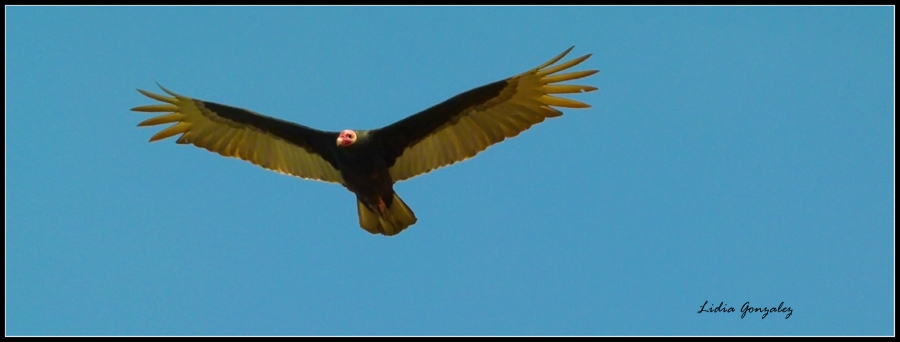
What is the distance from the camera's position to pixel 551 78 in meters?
9.46

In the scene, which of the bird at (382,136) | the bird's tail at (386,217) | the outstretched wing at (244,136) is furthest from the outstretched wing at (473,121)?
the outstretched wing at (244,136)

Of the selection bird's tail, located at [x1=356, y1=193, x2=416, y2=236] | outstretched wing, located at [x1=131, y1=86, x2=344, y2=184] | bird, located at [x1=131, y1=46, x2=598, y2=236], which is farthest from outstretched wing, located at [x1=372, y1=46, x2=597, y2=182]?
outstretched wing, located at [x1=131, y1=86, x2=344, y2=184]

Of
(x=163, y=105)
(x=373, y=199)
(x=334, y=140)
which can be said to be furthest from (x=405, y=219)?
(x=163, y=105)

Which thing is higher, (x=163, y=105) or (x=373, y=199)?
(x=163, y=105)

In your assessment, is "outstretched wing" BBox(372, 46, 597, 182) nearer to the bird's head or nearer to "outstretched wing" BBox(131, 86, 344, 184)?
the bird's head

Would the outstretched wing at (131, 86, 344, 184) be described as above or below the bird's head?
above

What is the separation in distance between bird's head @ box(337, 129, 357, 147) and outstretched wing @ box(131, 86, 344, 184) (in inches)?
29.1

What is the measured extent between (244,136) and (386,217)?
182 centimetres

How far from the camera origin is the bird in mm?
9484

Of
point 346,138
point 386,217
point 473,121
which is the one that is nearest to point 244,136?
point 346,138

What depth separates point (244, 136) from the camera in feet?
34.0

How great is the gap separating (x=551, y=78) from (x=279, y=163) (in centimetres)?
304

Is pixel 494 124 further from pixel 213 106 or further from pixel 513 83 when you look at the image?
pixel 213 106

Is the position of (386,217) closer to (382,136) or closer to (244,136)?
(382,136)
